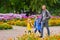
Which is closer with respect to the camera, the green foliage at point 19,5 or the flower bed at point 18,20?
the flower bed at point 18,20

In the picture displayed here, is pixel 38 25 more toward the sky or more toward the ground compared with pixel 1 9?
more toward the sky

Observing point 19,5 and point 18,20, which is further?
point 19,5

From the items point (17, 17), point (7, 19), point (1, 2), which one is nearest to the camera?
point (7, 19)

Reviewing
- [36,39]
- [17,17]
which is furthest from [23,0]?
[36,39]

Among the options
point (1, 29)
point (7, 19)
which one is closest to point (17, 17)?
point (7, 19)

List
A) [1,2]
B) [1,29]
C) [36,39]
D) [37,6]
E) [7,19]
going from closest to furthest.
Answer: [36,39], [1,29], [7,19], [37,6], [1,2]

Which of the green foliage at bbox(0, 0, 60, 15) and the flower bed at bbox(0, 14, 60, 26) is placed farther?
the green foliage at bbox(0, 0, 60, 15)

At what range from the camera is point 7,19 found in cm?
2662

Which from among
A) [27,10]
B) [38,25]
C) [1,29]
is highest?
[38,25]

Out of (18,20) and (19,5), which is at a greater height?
(18,20)

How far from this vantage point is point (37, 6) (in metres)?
33.2

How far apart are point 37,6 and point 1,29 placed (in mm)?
14861

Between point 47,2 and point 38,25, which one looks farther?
point 47,2

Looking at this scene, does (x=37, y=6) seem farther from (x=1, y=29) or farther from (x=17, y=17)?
(x=1, y=29)
